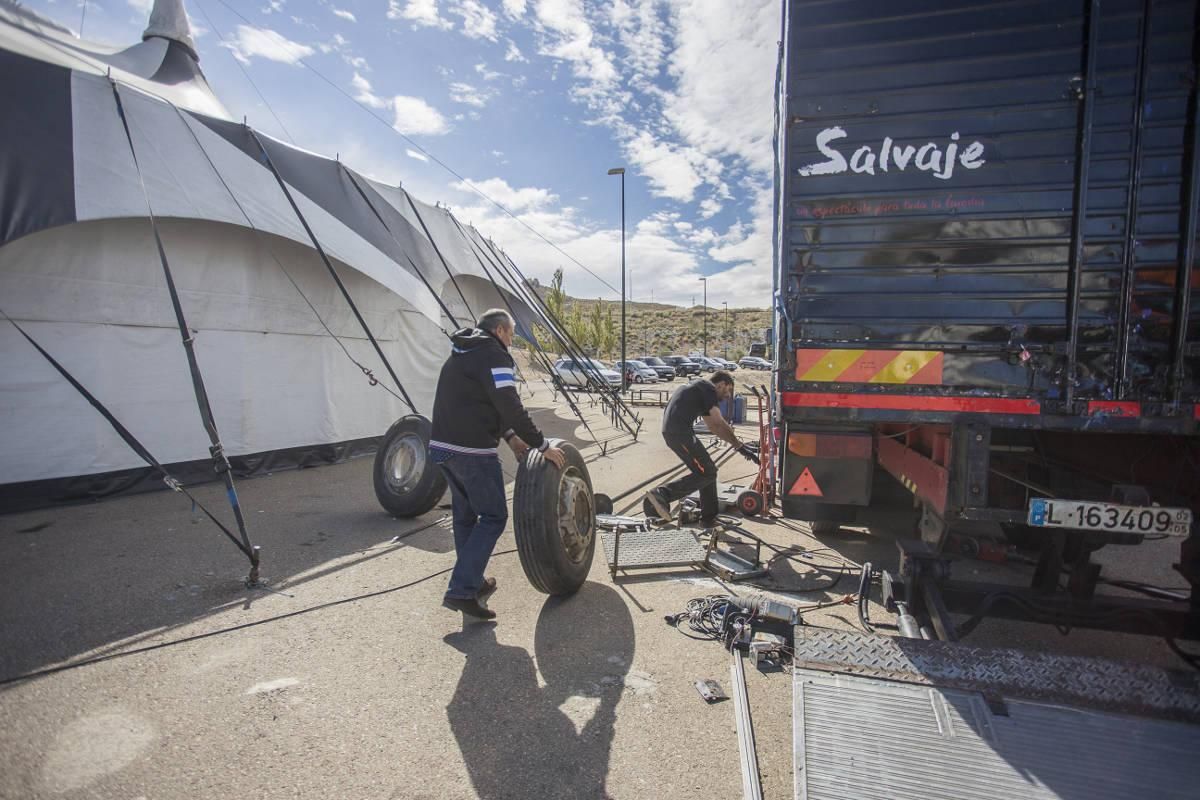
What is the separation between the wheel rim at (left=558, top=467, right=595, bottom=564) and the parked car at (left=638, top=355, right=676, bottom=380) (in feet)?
113

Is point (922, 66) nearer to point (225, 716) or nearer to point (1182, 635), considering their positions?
point (1182, 635)

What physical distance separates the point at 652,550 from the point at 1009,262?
3.02 metres

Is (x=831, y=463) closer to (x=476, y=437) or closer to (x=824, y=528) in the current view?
(x=824, y=528)

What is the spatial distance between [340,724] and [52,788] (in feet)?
3.30

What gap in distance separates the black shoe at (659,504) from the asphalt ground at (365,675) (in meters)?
1.16

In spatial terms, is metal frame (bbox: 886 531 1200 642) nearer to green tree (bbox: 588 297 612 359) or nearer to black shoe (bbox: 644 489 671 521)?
black shoe (bbox: 644 489 671 521)

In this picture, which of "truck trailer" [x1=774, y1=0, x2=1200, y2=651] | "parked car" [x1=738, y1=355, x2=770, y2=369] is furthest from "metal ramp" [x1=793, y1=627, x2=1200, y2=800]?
"parked car" [x1=738, y1=355, x2=770, y2=369]

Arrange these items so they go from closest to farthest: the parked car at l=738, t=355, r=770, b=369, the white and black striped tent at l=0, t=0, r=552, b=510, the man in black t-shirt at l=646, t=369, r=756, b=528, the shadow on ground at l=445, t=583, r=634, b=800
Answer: the shadow on ground at l=445, t=583, r=634, b=800 < the man in black t-shirt at l=646, t=369, r=756, b=528 < the white and black striped tent at l=0, t=0, r=552, b=510 < the parked car at l=738, t=355, r=770, b=369

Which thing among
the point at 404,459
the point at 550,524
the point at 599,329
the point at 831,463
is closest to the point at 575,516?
the point at 550,524

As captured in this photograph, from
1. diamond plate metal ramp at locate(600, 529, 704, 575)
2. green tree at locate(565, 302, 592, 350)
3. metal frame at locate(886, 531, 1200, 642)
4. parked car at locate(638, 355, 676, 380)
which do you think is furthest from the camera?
parked car at locate(638, 355, 676, 380)

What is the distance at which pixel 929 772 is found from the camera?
2.04 m

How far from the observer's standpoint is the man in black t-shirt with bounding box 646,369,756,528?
19.3 feet

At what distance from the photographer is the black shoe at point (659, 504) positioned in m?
5.71

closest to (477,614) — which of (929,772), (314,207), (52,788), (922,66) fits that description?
(52,788)
